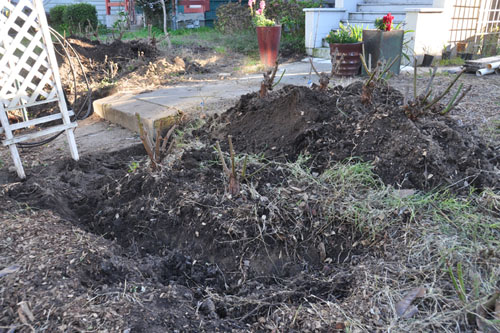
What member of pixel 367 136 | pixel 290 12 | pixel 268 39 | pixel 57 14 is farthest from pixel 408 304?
pixel 57 14

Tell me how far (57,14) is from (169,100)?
40.5ft

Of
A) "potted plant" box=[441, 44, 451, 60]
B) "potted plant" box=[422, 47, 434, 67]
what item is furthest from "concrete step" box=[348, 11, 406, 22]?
"potted plant" box=[422, 47, 434, 67]

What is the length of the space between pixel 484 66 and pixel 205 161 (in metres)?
4.77

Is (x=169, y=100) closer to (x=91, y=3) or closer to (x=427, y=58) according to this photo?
(x=427, y=58)

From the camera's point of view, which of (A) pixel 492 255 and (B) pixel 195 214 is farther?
(B) pixel 195 214

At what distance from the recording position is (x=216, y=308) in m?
1.77

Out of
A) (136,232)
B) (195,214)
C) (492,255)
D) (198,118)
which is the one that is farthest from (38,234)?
(492,255)

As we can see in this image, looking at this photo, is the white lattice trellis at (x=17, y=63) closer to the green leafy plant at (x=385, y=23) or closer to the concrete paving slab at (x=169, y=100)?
the concrete paving slab at (x=169, y=100)

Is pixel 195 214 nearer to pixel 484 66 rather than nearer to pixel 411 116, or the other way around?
pixel 411 116

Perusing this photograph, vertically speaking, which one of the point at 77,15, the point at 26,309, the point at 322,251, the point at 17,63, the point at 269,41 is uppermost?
the point at 77,15

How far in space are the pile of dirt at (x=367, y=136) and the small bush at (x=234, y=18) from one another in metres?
7.50

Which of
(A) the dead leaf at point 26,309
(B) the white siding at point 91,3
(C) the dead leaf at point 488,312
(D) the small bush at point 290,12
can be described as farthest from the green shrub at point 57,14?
(C) the dead leaf at point 488,312

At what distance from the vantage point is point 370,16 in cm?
752

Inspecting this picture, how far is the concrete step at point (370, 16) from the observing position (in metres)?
7.25
